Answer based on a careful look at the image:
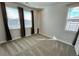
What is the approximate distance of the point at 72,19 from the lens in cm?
193

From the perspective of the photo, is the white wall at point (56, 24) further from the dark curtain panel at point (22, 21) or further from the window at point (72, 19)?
the dark curtain panel at point (22, 21)

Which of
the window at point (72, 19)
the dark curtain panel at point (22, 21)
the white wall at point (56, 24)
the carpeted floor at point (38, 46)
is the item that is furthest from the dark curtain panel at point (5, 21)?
the window at point (72, 19)

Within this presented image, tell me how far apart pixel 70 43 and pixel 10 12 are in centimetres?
241

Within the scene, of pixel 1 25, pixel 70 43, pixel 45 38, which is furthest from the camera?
pixel 45 38

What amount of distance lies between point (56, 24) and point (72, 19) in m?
0.54

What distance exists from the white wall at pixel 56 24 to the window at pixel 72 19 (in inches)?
5.2

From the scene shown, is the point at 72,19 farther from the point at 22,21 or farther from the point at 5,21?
the point at 5,21

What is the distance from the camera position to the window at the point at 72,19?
1.82 m

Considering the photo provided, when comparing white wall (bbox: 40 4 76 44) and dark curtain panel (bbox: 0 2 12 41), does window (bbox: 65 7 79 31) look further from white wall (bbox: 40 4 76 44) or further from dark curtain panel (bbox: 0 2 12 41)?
dark curtain panel (bbox: 0 2 12 41)

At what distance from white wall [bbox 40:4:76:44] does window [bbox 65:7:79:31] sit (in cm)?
13

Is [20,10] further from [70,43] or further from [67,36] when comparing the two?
[70,43]

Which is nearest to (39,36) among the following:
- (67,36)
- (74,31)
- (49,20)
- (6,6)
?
(49,20)

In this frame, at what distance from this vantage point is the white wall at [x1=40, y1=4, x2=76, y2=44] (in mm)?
2057

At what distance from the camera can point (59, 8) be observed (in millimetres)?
1983
